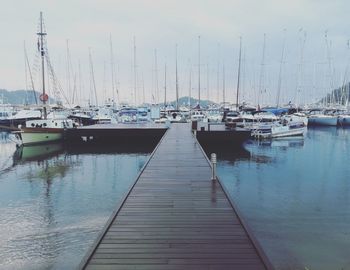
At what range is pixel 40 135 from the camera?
1283 inches

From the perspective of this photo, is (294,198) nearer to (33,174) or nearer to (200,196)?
(200,196)

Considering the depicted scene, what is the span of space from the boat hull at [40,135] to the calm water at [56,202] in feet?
17.0

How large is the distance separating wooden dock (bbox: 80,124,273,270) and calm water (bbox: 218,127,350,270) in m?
2.20

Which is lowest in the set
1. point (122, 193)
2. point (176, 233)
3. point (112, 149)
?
point (112, 149)

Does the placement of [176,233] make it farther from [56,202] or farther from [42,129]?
[42,129]

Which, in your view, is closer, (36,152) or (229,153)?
(229,153)

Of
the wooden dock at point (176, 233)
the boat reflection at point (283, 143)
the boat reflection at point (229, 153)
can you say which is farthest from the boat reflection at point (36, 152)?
the boat reflection at point (283, 143)

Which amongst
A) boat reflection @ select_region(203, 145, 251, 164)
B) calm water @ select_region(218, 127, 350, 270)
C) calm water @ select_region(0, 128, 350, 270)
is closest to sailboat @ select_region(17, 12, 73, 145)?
calm water @ select_region(0, 128, 350, 270)

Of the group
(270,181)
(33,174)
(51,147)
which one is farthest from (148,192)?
(51,147)

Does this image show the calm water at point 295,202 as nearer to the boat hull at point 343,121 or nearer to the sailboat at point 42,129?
the sailboat at point 42,129

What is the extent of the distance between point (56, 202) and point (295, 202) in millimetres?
9984

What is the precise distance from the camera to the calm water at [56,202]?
8831mm

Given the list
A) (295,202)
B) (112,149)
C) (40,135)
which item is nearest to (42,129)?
(40,135)

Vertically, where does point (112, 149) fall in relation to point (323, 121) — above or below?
below
